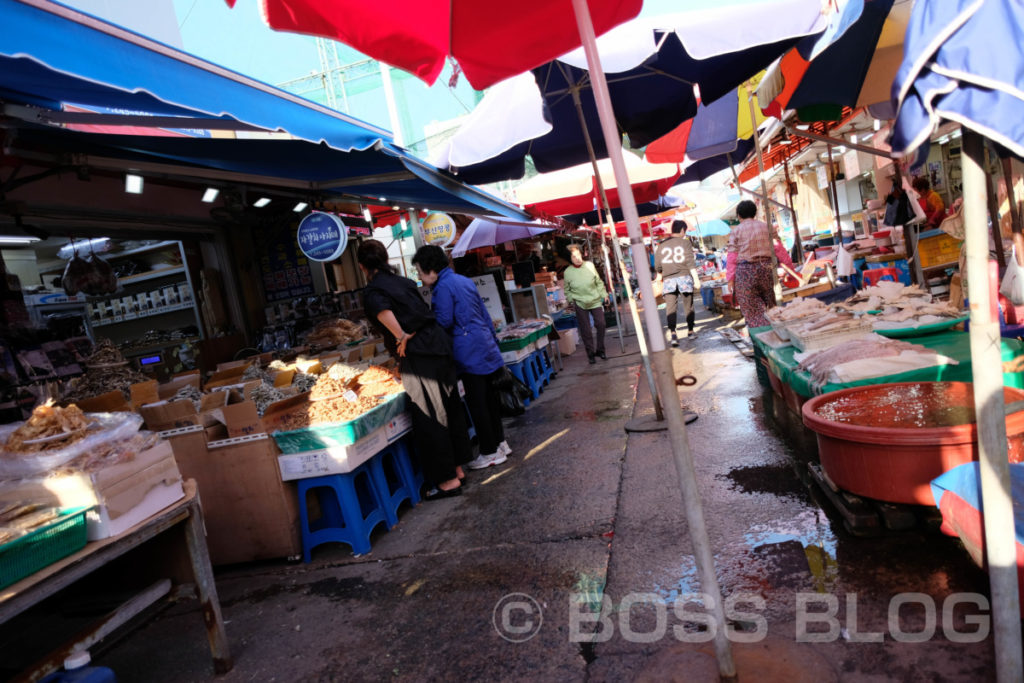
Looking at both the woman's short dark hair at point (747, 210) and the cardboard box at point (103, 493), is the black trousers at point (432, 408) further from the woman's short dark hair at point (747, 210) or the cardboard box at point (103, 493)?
the woman's short dark hair at point (747, 210)

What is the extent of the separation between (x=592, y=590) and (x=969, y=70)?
265 centimetres

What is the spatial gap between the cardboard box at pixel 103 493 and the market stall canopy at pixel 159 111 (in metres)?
1.67

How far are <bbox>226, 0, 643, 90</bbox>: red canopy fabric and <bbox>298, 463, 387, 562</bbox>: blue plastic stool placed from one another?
2.71 metres

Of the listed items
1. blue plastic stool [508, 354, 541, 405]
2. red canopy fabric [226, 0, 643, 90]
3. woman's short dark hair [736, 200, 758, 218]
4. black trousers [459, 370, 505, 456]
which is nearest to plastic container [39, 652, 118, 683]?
red canopy fabric [226, 0, 643, 90]

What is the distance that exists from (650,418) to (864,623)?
146 inches

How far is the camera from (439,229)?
32.3ft

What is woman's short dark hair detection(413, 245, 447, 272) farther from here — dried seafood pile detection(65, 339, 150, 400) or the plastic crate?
the plastic crate

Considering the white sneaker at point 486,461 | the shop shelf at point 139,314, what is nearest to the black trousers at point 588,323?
the white sneaker at point 486,461

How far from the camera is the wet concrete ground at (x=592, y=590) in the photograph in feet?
8.00

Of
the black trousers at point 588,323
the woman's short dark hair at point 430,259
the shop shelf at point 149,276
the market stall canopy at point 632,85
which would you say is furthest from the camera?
the black trousers at point 588,323

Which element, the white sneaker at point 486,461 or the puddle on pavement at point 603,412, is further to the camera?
the puddle on pavement at point 603,412

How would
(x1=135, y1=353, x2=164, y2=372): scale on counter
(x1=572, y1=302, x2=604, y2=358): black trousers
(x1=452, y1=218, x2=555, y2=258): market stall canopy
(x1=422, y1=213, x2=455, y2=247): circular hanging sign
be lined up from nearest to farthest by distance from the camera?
1. (x1=135, y1=353, x2=164, y2=372): scale on counter
2. (x1=422, y1=213, x2=455, y2=247): circular hanging sign
3. (x1=572, y1=302, x2=604, y2=358): black trousers
4. (x1=452, y1=218, x2=555, y2=258): market stall canopy

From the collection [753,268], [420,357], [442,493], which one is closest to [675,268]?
[753,268]

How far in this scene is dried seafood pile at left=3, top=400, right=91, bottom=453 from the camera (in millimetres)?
2798
